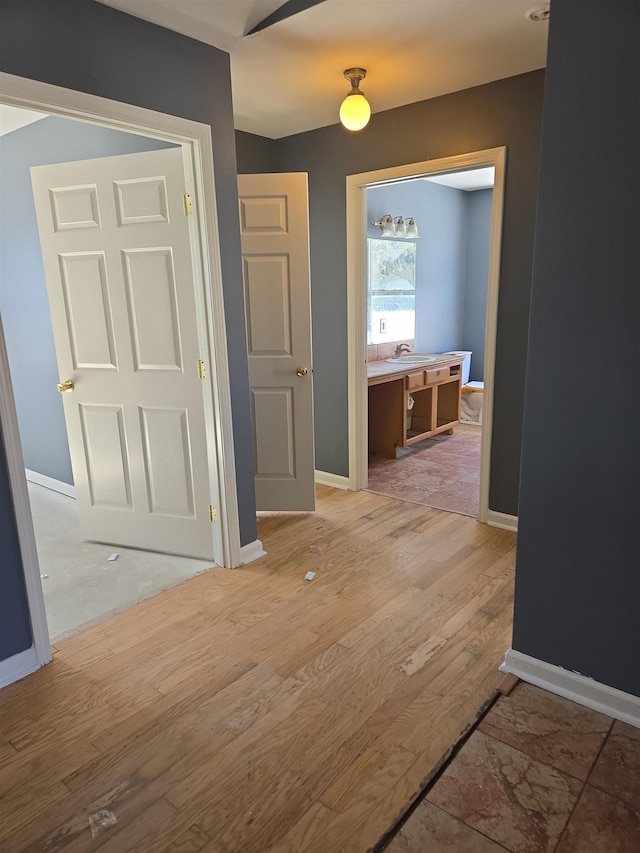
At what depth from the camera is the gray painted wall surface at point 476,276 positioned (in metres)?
6.18

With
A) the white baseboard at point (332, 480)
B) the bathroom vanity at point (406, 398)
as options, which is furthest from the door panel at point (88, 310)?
the bathroom vanity at point (406, 398)

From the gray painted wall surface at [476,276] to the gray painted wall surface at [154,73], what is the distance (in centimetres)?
434

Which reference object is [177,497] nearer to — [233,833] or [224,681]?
[224,681]

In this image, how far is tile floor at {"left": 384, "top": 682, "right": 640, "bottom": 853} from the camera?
1.38m

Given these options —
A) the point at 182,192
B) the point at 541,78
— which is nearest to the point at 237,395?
the point at 182,192

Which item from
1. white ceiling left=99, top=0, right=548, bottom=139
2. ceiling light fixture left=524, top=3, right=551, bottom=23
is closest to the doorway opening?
white ceiling left=99, top=0, right=548, bottom=139

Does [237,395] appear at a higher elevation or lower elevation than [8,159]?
lower

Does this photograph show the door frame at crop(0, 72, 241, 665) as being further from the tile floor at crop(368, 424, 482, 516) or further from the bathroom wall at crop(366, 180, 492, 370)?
the bathroom wall at crop(366, 180, 492, 370)

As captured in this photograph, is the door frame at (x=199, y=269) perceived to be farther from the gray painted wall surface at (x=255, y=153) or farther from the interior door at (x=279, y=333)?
the gray painted wall surface at (x=255, y=153)

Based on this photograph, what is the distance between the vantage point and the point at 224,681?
78.2 inches

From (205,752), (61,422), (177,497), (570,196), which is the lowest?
(205,752)

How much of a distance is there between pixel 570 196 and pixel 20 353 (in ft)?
11.7

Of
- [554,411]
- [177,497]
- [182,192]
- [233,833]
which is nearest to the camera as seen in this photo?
[233,833]

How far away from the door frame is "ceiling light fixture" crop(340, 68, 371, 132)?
68 centimetres
